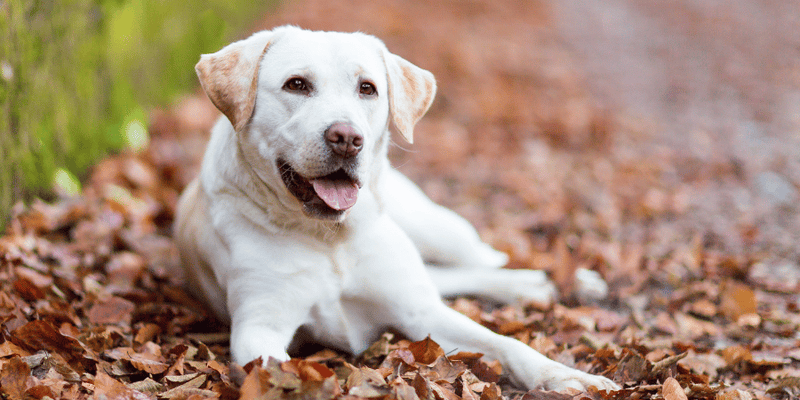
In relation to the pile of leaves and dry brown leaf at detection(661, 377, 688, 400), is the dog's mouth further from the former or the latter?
dry brown leaf at detection(661, 377, 688, 400)

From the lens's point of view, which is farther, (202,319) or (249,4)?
(249,4)

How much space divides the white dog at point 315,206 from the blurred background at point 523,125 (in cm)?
151

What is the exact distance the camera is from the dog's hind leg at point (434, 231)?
3885mm

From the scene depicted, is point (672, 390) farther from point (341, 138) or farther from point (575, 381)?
point (341, 138)

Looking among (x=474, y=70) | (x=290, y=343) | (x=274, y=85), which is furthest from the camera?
(x=474, y=70)

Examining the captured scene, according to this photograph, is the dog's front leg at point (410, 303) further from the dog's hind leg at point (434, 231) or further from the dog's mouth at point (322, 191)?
the dog's hind leg at point (434, 231)

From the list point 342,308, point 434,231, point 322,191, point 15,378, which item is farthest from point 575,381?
point 15,378

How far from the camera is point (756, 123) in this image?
315 inches

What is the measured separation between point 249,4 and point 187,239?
765 centimetres

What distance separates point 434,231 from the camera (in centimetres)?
400

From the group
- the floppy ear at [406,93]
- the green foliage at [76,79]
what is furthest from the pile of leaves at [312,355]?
the floppy ear at [406,93]

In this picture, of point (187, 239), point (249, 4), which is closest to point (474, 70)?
point (249, 4)

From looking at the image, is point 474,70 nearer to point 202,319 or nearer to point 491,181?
point 491,181

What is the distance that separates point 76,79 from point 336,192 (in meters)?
2.89
